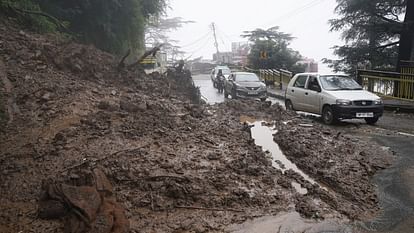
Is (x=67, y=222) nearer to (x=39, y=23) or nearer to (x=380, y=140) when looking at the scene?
(x=380, y=140)

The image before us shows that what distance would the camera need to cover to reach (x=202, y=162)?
6566 mm

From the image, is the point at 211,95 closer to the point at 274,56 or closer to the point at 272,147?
the point at 274,56

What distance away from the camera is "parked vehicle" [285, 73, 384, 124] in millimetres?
11492

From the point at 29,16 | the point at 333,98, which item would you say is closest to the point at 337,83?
the point at 333,98

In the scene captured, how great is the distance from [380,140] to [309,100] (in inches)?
154

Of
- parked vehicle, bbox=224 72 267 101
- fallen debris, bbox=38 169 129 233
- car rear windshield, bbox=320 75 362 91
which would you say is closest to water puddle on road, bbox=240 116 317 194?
car rear windshield, bbox=320 75 362 91

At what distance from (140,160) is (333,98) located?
7547 millimetres

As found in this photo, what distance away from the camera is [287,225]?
470 cm

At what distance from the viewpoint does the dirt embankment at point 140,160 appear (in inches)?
193

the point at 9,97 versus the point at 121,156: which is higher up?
the point at 9,97

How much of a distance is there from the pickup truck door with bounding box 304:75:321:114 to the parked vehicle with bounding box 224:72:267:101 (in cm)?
696

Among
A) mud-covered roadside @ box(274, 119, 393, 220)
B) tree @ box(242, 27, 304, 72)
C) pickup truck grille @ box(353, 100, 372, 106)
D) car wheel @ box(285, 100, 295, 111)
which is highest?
tree @ box(242, 27, 304, 72)

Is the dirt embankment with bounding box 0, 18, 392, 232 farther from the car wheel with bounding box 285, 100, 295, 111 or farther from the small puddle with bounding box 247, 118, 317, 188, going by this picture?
the car wheel with bounding box 285, 100, 295, 111

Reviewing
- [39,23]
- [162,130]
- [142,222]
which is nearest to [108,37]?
[39,23]
